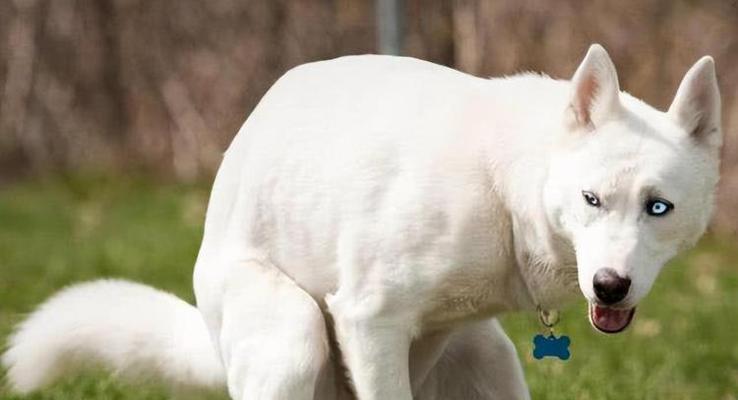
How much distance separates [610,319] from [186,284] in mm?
4622

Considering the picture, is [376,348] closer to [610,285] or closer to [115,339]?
[610,285]

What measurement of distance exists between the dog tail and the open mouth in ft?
5.00

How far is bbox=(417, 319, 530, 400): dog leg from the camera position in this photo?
201 inches

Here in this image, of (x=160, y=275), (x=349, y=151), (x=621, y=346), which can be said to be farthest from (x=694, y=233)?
(x=160, y=275)

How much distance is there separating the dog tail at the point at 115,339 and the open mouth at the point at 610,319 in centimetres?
152

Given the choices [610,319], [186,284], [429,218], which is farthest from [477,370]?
[186,284]

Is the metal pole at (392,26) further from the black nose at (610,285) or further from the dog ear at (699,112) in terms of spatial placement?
the black nose at (610,285)

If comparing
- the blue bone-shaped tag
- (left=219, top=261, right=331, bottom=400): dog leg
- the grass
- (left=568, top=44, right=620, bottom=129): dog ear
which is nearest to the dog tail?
the grass

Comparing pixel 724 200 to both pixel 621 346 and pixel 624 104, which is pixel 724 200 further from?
pixel 624 104

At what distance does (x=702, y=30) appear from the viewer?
10039 mm

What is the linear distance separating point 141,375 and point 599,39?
561 centimetres

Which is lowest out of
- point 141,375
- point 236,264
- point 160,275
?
point 160,275

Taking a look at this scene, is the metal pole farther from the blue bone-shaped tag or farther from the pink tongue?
the pink tongue

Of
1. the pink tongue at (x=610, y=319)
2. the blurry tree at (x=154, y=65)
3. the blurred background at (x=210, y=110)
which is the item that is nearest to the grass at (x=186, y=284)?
the blurred background at (x=210, y=110)
